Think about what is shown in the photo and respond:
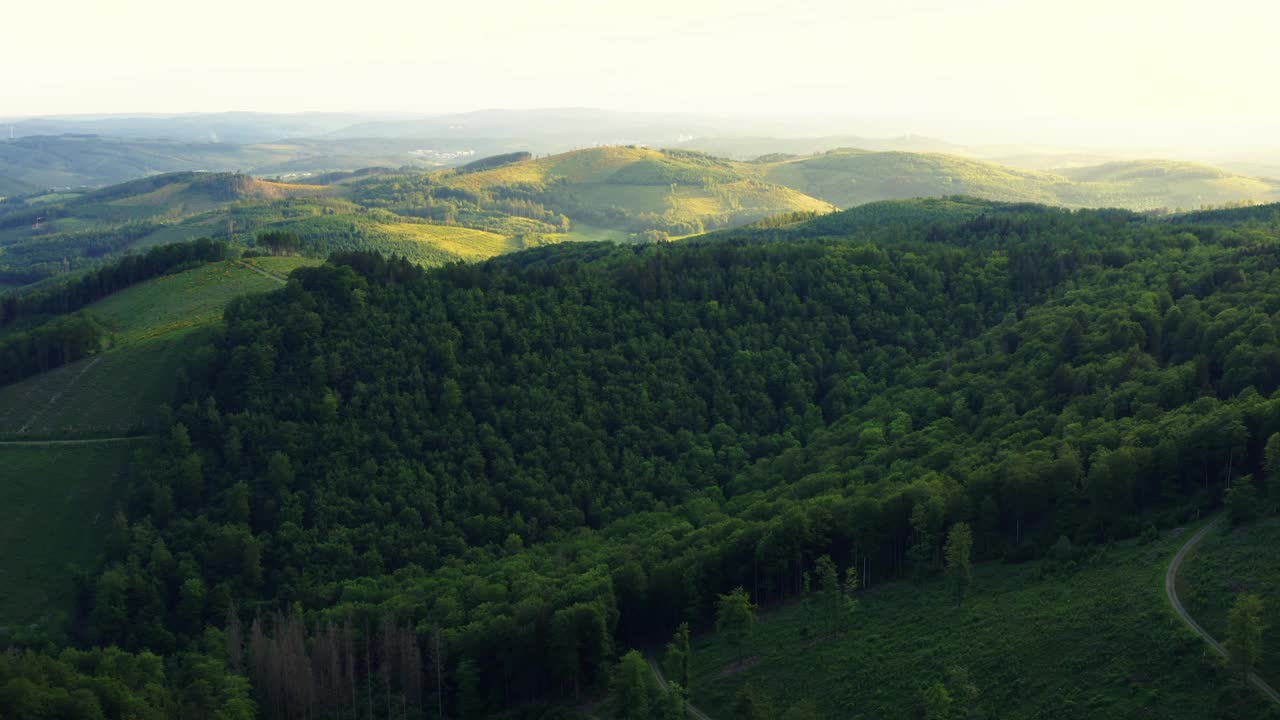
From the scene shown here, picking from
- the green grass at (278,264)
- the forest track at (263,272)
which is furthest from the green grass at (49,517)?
the green grass at (278,264)

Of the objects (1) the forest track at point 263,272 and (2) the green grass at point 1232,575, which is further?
(1) the forest track at point 263,272

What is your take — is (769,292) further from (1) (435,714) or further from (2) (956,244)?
(1) (435,714)

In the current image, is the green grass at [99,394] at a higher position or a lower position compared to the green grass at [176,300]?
lower

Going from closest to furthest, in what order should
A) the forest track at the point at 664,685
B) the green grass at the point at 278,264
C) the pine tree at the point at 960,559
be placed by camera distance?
the forest track at the point at 664,685 → the pine tree at the point at 960,559 → the green grass at the point at 278,264

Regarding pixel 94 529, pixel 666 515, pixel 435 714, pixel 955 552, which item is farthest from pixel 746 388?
pixel 94 529

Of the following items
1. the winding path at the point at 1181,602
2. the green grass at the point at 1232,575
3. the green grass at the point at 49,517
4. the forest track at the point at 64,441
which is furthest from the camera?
the forest track at the point at 64,441

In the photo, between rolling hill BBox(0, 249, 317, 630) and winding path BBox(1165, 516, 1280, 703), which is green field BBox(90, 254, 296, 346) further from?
winding path BBox(1165, 516, 1280, 703)

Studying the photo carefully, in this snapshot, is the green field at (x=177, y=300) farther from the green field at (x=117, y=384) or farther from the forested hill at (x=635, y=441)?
the forested hill at (x=635, y=441)
